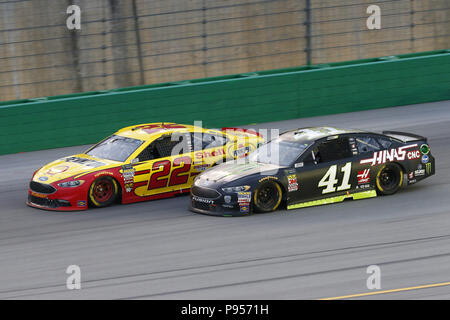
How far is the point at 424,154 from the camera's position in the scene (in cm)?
1329

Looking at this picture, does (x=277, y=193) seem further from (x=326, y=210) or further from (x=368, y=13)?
(x=368, y=13)

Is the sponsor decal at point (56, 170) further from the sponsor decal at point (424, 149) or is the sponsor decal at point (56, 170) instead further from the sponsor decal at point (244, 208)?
the sponsor decal at point (424, 149)

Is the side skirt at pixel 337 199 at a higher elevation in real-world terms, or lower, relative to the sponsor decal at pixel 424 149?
lower

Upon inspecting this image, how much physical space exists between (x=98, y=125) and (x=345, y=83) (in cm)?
612

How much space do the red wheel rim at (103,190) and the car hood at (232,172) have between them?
1495 mm

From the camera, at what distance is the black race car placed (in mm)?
12070

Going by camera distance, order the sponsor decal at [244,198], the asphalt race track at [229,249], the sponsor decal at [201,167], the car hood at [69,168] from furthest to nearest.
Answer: the sponsor decal at [201,167], the car hood at [69,168], the sponsor decal at [244,198], the asphalt race track at [229,249]

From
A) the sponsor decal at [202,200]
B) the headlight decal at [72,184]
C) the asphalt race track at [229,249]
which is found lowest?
the asphalt race track at [229,249]

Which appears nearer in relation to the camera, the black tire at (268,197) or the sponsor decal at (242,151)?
the black tire at (268,197)

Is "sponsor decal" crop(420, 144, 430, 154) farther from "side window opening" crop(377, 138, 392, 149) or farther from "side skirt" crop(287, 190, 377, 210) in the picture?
"side skirt" crop(287, 190, 377, 210)

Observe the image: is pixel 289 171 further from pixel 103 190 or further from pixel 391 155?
pixel 103 190

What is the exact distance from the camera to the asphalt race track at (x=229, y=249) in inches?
356

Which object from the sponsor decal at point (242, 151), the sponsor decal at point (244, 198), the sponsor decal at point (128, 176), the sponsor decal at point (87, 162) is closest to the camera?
the sponsor decal at point (244, 198)

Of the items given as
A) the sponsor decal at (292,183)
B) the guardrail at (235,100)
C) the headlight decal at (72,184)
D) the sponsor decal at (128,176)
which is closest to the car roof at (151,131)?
the sponsor decal at (128,176)
